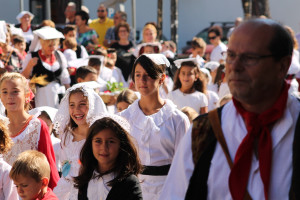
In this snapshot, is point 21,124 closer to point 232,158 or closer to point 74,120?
point 74,120

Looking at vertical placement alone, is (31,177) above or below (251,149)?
below

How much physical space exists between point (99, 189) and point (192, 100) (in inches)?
177

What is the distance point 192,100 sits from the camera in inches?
352

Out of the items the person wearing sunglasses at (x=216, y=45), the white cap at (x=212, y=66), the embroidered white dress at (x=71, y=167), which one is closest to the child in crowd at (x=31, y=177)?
the embroidered white dress at (x=71, y=167)

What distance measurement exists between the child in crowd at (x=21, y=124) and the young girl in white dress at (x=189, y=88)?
2988 millimetres

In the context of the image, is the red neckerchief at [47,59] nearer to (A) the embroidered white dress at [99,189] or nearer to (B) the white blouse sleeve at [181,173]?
(A) the embroidered white dress at [99,189]

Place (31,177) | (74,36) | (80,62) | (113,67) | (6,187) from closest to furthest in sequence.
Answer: (31,177)
(6,187)
(80,62)
(113,67)
(74,36)

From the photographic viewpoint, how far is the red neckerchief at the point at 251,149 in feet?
9.41

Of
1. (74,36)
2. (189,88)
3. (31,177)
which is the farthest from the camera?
(74,36)

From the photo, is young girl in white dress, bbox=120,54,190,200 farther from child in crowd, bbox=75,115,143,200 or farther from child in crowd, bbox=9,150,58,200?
child in crowd, bbox=9,150,58,200

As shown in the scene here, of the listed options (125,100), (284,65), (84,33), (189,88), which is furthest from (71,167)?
(84,33)

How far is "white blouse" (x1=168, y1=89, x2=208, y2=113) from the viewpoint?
351 inches

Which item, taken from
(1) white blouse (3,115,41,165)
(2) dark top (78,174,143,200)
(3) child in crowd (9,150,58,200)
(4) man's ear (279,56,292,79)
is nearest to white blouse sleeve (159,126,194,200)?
(4) man's ear (279,56,292,79)

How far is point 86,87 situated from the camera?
615 centimetres
